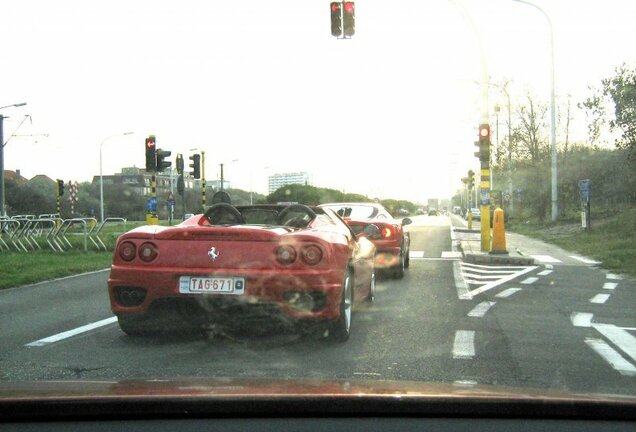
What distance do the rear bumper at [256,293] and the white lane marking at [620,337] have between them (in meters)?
2.46

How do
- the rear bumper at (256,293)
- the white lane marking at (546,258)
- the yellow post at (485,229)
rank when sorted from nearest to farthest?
the rear bumper at (256,293) < the white lane marking at (546,258) < the yellow post at (485,229)

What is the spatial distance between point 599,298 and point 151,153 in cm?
1438

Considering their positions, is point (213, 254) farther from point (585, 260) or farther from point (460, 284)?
point (585, 260)

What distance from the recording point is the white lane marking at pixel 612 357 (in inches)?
191

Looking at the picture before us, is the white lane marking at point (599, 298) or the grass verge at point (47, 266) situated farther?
the grass verge at point (47, 266)

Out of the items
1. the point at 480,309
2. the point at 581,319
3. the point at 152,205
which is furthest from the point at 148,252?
the point at 152,205

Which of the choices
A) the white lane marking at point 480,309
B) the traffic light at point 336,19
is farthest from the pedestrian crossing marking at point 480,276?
the traffic light at point 336,19

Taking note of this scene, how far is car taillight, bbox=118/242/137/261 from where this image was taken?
18.9ft

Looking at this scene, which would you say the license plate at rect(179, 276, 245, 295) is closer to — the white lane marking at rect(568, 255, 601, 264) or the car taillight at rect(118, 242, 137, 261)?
the car taillight at rect(118, 242, 137, 261)

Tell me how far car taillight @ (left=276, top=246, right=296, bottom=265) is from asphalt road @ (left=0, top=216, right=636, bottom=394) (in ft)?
2.47

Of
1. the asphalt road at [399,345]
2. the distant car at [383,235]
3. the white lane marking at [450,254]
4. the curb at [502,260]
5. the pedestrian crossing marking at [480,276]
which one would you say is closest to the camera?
the asphalt road at [399,345]

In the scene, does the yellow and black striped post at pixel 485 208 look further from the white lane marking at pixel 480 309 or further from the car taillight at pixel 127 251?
the car taillight at pixel 127 251

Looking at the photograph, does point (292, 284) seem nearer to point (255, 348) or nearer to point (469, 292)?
point (255, 348)

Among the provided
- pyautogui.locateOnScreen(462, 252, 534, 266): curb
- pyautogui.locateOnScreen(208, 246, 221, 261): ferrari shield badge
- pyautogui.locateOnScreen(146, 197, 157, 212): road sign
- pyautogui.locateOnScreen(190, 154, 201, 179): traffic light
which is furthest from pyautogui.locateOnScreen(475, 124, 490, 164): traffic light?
pyautogui.locateOnScreen(208, 246, 221, 261): ferrari shield badge
